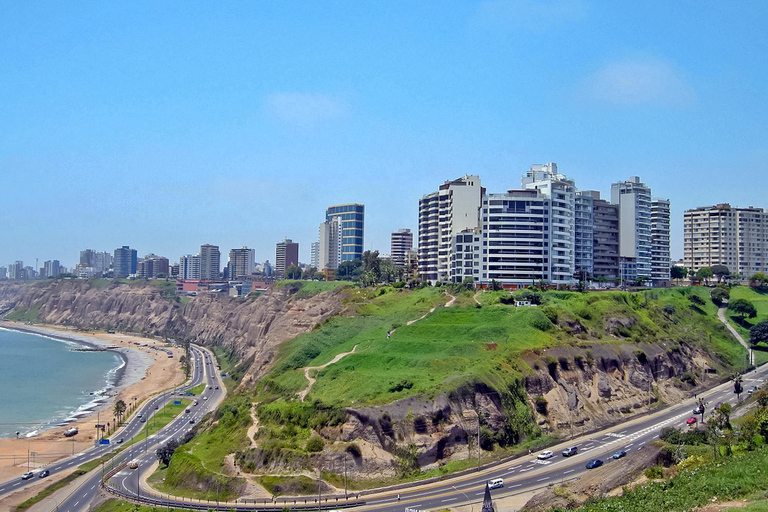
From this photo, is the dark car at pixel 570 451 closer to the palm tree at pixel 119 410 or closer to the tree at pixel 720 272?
the palm tree at pixel 119 410

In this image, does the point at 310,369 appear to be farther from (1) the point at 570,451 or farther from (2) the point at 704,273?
(2) the point at 704,273

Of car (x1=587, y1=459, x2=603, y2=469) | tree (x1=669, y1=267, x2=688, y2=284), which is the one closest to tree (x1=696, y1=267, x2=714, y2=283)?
tree (x1=669, y1=267, x2=688, y2=284)

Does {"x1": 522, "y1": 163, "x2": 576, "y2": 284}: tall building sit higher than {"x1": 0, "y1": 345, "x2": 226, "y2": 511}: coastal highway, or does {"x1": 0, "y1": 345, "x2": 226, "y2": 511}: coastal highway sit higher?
{"x1": 522, "y1": 163, "x2": 576, "y2": 284}: tall building

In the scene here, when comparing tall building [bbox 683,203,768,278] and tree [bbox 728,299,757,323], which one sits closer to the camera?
tree [bbox 728,299,757,323]

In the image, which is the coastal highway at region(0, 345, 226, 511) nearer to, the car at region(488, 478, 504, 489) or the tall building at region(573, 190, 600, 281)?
the car at region(488, 478, 504, 489)

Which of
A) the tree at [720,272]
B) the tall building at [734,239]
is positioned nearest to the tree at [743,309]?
the tree at [720,272]

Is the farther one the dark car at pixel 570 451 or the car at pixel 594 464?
the dark car at pixel 570 451

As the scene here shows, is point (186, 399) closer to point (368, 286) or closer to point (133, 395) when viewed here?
point (133, 395)
